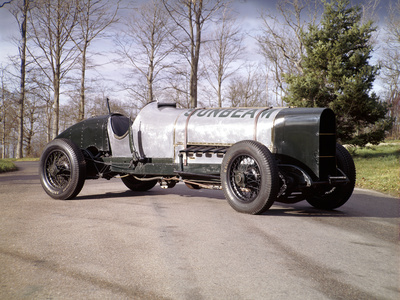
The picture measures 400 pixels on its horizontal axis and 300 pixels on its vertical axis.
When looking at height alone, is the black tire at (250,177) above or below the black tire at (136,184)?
above

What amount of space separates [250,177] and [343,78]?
45.6ft

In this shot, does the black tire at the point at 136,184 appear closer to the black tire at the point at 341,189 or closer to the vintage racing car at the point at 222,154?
the vintage racing car at the point at 222,154

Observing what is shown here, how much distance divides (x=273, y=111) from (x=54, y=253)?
3.64m

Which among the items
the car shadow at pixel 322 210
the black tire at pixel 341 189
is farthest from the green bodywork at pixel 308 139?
the car shadow at pixel 322 210

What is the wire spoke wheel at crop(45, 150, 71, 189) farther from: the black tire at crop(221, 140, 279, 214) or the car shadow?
the black tire at crop(221, 140, 279, 214)

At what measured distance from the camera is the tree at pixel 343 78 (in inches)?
670

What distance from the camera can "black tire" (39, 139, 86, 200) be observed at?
6.45m

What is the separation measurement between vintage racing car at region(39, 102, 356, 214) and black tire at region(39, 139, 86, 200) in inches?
0.7

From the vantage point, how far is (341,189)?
5.46 m

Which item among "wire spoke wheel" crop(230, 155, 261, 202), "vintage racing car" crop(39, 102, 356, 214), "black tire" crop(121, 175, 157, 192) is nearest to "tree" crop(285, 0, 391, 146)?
"black tire" crop(121, 175, 157, 192)

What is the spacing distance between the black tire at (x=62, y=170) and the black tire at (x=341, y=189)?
4244 mm

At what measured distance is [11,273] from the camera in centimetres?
272

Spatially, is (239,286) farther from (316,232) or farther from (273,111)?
(273,111)

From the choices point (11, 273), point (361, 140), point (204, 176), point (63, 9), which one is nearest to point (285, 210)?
point (204, 176)
